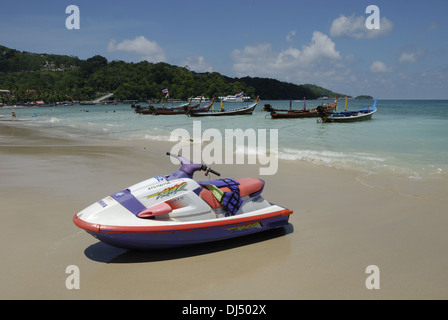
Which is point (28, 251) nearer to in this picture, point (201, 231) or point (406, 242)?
point (201, 231)

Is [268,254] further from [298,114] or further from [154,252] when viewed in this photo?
[298,114]

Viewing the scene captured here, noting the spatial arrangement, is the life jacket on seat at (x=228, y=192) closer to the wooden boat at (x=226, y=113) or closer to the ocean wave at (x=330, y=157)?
the ocean wave at (x=330, y=157)

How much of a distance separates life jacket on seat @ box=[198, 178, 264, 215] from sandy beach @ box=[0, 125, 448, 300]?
22.5 inches

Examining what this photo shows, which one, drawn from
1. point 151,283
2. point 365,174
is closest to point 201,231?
point 151,283

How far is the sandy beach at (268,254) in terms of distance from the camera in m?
3.57

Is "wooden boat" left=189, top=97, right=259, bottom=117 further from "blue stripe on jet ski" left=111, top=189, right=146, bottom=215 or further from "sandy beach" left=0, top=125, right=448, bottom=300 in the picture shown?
"blue stripe on jet ski" left=111, top=189, right=146, bottom=215

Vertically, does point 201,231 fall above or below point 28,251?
above

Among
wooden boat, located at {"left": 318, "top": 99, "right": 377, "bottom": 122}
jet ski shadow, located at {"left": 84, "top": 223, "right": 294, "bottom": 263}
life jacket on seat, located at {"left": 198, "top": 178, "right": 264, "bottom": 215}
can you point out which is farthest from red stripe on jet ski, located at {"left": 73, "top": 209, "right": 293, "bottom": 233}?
wooden boat, located at {"left": 318, "top": 99, "right": 377, "bottom": 122}

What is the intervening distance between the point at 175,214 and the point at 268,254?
139 centimetres

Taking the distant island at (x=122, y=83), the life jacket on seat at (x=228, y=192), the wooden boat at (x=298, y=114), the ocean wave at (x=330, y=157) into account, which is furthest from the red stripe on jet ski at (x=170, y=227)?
the distant island at (x=122, y=83)

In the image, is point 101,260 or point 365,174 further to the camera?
point 365,174

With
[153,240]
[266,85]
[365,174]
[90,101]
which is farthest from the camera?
[266,85]
